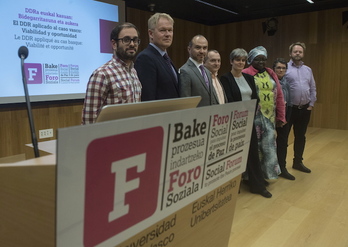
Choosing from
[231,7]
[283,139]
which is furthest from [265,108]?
[231,7]

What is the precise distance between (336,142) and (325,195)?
2.39 meters

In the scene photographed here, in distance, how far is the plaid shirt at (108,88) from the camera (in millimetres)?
1506

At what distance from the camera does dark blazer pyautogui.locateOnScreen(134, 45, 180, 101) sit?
70.1 inches

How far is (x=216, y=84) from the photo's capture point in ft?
8.09

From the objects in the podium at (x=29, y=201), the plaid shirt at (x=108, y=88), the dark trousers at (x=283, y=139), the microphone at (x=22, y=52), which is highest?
the microphone at (x=22, y=52)

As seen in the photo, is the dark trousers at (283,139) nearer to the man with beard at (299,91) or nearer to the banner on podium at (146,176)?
the man with beard at (299,91)

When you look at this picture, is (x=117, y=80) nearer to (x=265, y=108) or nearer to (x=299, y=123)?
(x=265, y=108)

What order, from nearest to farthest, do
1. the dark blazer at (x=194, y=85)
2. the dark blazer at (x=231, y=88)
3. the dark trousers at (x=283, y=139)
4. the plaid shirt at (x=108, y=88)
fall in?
the plaid shirt at (x=108, y=88), the dark blazer at (x=194, y=85), the dark blazer at (x=231, y=88), the dark trousers at (x=283, y=139)

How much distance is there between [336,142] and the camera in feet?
15.8

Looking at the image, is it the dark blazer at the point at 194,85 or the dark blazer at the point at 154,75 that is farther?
the dark blazer at the point at 194,85

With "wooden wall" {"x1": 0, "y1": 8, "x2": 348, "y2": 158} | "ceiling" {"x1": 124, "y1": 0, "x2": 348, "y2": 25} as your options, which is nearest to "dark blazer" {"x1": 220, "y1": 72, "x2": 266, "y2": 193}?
"ceiling" {"x1": 124, "y1": 0, "x2": 348, "y2": 25}

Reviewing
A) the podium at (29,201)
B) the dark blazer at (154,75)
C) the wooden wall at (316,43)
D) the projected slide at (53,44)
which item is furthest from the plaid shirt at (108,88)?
the wooden wall at (316,43)

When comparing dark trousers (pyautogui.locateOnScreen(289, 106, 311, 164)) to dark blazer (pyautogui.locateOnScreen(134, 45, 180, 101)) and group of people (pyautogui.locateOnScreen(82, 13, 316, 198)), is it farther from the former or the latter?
dark blazer (pyautogui.locateOnScreen(134, 45, 180, 101))

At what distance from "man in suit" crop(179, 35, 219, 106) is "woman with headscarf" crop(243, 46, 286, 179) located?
739 millimetres
